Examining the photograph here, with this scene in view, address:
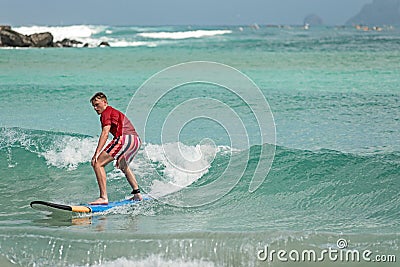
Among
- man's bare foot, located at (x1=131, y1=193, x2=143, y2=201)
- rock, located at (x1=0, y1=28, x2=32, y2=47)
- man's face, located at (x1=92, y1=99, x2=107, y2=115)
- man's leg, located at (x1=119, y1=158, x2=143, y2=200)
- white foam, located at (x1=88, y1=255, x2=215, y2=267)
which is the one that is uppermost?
rock, located at (x1=0, y1=28, x2=32, y2=47)

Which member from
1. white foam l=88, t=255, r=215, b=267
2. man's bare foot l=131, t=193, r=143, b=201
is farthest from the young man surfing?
white foam l=88, t=255, r=215, b=267

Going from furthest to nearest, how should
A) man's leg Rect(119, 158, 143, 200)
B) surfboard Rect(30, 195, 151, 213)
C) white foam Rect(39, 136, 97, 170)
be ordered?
white foam Rect(39, 136, 97, 170)
man's leg Rect(119, 158, 143, 200)
surfboard Rect(30, 195, 151, 213)

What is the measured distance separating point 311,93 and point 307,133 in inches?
226

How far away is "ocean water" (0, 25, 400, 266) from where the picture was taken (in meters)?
6.01

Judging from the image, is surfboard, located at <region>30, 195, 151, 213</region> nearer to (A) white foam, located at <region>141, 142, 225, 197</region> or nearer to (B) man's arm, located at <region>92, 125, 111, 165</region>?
(B) man's arm, located at <region>92, 125, 111, 165</region>

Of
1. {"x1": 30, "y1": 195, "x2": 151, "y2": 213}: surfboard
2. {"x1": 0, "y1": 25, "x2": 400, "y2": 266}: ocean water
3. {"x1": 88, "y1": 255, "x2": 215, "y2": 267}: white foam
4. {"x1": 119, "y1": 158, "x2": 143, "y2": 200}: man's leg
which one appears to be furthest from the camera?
{"x1": 119, "y1": 158, "x2": 143, "y2": 200}: man's leg

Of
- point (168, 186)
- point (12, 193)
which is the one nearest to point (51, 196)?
point (12, 193)

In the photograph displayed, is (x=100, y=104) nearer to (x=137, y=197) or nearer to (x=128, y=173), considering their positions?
(x=128, y=173)

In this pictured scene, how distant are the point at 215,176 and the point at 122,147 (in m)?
2.37

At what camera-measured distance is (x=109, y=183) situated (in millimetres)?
8812

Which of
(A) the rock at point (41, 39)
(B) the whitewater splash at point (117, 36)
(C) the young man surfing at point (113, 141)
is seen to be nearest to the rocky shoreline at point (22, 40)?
(A) the rock at point (41, 39)

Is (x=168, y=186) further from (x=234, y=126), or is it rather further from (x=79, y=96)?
(x=79, y=96)

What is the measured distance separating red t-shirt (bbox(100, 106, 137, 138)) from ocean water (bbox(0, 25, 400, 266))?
2.78ft

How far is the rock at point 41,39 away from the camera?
4262 cm
